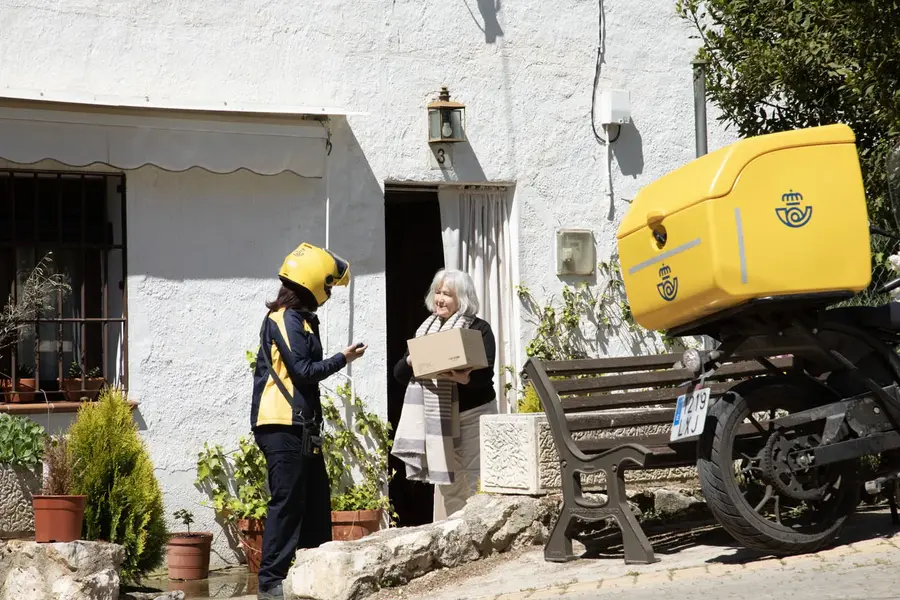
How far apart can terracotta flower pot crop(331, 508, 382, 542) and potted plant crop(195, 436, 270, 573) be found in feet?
1.64

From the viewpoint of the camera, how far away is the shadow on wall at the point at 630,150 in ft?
35.1

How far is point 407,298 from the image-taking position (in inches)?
448

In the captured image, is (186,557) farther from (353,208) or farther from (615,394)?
(615,394)

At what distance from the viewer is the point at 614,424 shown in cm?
738

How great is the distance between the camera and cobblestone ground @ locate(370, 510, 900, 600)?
18.8 feet

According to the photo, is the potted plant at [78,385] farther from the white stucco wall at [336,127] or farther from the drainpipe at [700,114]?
the drainpipe at [700,114]

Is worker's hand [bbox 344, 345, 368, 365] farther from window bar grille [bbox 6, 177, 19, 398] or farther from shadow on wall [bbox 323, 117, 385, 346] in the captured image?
window bar grille [bbox 6, 177, 19, 398]

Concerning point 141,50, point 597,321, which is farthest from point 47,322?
point 597,321

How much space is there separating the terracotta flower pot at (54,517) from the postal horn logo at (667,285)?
355 cm

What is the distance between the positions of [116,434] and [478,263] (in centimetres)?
326

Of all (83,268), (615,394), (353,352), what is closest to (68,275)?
(83,268)

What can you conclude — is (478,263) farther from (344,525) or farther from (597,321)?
(344,525)

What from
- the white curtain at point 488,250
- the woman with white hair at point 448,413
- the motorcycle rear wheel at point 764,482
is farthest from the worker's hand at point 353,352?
the white curtain at point 488,250

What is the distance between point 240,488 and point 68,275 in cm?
186
